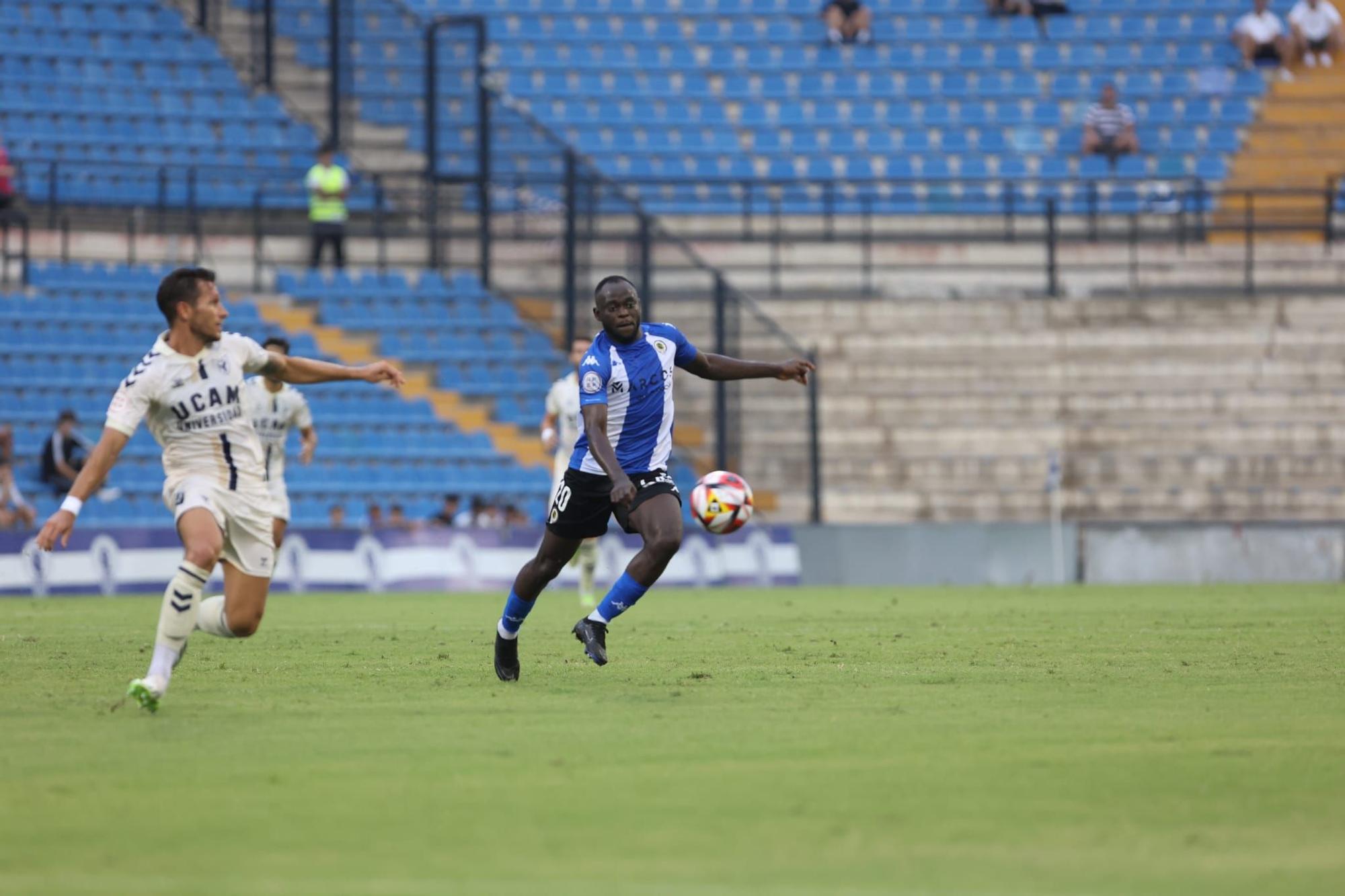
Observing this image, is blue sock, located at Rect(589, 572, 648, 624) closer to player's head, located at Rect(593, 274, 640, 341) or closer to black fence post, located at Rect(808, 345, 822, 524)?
player's head, located at Rect(593, 274, 640, 341)

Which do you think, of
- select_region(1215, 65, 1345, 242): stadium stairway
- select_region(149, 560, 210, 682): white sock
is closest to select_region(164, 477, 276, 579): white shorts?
select_region(149, 560, 210, 682): white sock

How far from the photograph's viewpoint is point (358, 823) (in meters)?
6.73

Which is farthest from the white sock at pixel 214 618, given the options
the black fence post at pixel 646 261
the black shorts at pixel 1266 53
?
the black shorts at pixel 1266 53

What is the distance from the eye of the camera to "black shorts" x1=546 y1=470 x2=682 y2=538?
37.0ft

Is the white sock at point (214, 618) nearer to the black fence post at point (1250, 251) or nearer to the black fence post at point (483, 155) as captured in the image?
the black fence post at point (483, 155)

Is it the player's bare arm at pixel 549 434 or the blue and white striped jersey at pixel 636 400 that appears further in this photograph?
the player's bare arm at pixel 549 434

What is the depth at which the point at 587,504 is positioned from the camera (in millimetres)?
11328

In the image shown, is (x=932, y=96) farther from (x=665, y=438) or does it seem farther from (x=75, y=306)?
(x=665, y=438)

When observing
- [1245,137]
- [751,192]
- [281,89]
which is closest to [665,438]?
[751,192]

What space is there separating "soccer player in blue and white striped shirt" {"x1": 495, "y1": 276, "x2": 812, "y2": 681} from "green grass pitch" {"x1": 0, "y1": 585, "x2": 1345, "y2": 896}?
448mm

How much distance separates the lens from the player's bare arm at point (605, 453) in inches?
415

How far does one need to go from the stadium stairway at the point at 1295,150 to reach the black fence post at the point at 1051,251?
11.4 feet

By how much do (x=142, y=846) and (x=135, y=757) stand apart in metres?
1.83

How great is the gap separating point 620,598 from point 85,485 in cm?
316
